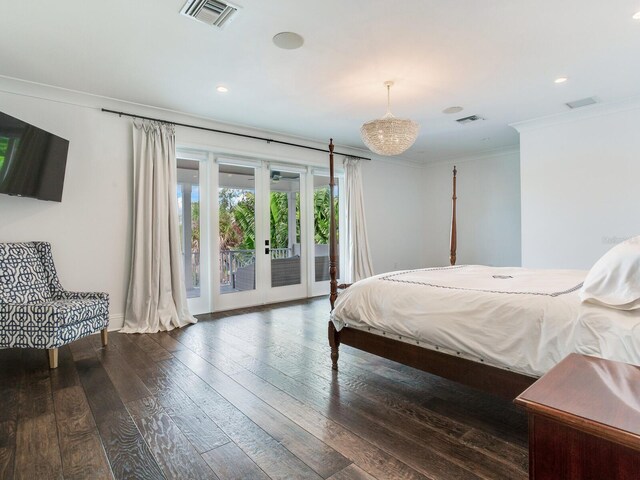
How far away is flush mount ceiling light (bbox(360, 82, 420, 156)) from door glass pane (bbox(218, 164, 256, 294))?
2395mm

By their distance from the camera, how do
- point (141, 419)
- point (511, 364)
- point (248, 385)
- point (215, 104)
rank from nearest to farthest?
point (511, 364) < point (141, 419) < point (248, 385) < point (215, 104)

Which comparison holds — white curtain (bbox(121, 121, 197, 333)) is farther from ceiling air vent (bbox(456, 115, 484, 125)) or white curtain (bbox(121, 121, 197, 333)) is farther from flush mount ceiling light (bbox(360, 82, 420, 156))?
ceiling air vent (bbox(456, 115, 484, 125))

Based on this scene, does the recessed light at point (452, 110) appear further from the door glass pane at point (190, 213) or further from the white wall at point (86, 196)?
the door glass pane at point (190, 213)

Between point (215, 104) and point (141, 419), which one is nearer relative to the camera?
point (141, 419)

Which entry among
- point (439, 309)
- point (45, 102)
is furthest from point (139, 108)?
point (439, 309)

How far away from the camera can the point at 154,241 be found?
13.8 feet

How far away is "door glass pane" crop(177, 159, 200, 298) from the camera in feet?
16.1

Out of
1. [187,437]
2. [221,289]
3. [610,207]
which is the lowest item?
[187,437]

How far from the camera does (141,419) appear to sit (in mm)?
2127

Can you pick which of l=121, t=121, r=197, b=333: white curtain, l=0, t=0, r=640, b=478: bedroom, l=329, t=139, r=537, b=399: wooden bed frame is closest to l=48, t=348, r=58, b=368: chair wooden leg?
l=0, t=0, r=640, b=478: bedroom

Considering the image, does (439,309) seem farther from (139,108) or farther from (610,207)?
(139,108)

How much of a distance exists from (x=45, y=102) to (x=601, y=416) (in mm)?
5013

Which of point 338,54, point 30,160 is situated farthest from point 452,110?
point 30,160

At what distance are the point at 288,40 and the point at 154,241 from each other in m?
2.76
